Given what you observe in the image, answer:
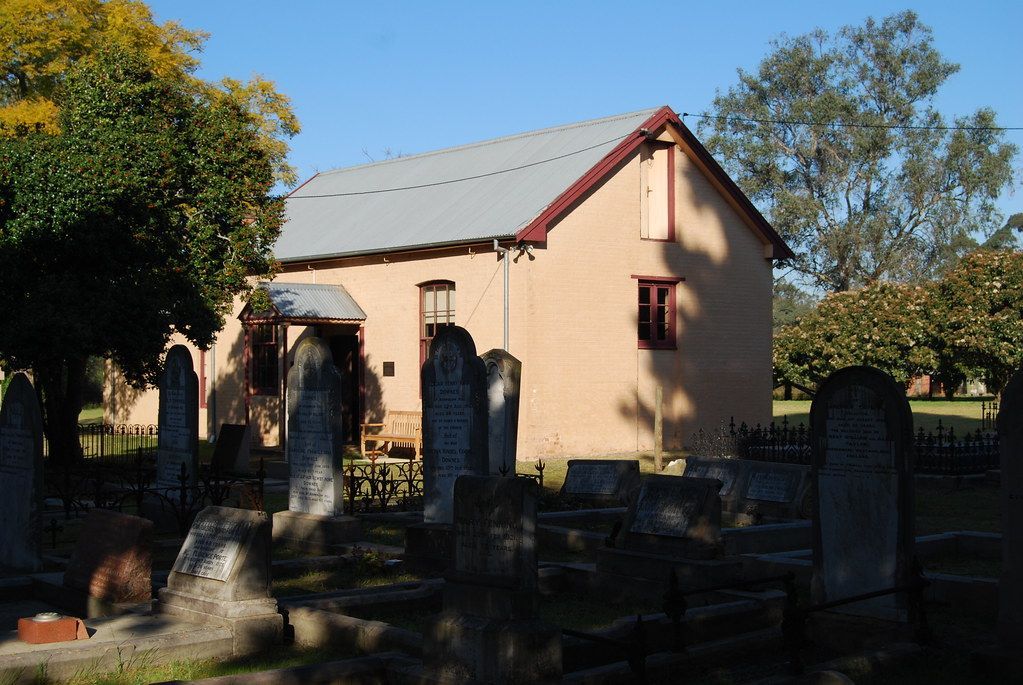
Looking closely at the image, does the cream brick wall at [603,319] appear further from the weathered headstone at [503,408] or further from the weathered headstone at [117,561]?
the weathered headstone at [117,561]

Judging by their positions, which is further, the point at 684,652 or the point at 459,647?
the point at 684,652

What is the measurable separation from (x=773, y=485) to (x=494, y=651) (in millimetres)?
9523

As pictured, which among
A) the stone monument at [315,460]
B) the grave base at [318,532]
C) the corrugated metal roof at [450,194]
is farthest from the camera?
the corrugated metal roof at [450,194]

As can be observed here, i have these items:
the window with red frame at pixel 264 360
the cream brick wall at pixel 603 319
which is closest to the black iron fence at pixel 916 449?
the cream brick wall at pixel 603 319

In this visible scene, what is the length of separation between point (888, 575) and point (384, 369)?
21088 millimetres

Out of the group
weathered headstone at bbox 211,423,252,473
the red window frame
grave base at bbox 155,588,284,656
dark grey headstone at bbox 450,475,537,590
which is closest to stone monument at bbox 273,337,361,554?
grave base at bbox 155,588,284,656

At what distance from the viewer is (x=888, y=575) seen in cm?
930

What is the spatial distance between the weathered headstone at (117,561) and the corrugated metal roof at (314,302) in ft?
57.7

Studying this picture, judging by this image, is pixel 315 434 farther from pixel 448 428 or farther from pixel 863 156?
pixel 863 156

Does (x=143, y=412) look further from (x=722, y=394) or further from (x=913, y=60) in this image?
(x=913, y=60)

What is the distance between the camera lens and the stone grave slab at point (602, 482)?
1764cm

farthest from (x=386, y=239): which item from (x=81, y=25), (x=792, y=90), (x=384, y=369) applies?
(x=792, y=90)

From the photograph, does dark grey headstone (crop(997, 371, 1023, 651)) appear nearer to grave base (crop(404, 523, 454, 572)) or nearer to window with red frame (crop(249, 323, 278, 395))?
grave base (crop(404, 523, 454, 572))

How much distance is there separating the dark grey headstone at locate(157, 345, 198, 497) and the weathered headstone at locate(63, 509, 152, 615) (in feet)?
17.8
